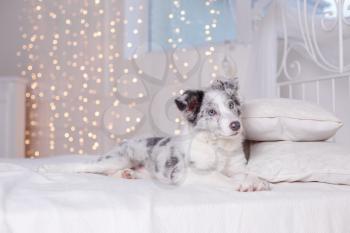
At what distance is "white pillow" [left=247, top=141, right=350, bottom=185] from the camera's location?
1380mm

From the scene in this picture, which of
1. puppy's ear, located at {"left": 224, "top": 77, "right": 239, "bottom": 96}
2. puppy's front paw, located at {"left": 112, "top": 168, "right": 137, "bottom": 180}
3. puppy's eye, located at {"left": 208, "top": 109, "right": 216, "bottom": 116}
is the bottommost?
puppy's front paw, located at {"left": 112, "top": 168, "right": 137, "bottom": 180}

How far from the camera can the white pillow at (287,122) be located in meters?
1.57

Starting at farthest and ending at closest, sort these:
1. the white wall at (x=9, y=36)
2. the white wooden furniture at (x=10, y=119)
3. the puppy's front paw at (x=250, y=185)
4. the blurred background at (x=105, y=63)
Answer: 1. the white wall at (x=9, y=36)
2. the white wooden furniture at (x=10, y=119)
3. the blurred background at (x=105, y=63)
4. the puppy's front paw at (x=250, y=185)

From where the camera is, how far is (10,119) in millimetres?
3545

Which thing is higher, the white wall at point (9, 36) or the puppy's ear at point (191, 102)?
the white wall at point (9, 36)

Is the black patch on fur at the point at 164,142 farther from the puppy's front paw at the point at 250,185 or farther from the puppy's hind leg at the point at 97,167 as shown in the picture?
the puppy's front paw at the point at 250,185

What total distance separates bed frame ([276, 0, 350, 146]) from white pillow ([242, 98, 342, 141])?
1.90ft

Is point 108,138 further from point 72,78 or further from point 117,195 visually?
point 117,195

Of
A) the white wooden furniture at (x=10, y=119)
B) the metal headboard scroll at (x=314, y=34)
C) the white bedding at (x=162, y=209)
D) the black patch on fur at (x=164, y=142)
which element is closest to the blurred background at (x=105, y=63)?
the white wooden furniture at (x=10, y=119)

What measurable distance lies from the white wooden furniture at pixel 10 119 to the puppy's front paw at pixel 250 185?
2.70m

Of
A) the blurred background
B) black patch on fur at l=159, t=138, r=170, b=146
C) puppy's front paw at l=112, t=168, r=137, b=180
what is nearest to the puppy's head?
black patch on fur at l=159, t=138, r=170, b=146

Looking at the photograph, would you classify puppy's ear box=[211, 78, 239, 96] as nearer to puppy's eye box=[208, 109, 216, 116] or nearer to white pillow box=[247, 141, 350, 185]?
puppy's eye box=[208, 109, 216, 116]

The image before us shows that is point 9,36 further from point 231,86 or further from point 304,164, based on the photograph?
point 304,164

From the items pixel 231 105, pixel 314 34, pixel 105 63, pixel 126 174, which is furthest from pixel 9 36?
pixel 231 105
